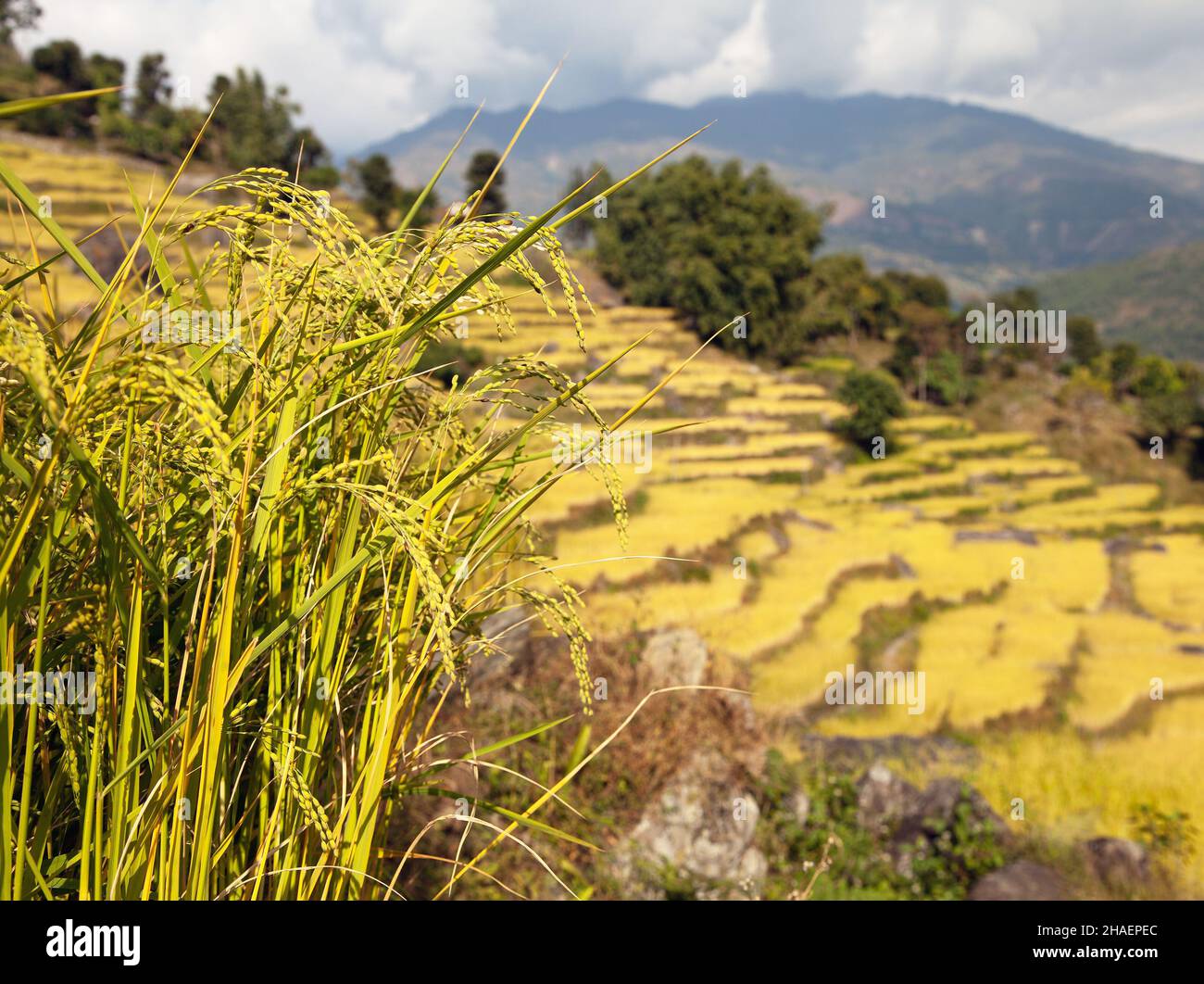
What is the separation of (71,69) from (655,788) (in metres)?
62.1

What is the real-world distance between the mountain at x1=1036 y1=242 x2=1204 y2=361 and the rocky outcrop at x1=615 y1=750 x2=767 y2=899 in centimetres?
14391

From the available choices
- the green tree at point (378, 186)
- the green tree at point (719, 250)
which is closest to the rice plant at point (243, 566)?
the green tree at point (719, 250)

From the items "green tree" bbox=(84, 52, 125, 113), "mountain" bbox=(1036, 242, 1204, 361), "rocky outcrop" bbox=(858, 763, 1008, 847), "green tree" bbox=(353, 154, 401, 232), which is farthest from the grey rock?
"mountain" bbox=(1036, 242, 1204, 361)

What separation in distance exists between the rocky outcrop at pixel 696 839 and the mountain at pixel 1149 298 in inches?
5666

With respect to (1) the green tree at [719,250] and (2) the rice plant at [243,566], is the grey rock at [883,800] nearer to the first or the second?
(2) the rice plant at [243,566]

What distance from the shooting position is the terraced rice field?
35.0ft

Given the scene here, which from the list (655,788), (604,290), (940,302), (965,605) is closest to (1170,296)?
(940,302)

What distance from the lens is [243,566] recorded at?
2.98 ft

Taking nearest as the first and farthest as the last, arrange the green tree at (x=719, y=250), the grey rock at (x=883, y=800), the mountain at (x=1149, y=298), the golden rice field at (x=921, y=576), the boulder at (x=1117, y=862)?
the boulder at (x=1117, y=862) → the grey rock at (x=883, y=800) → the golden rice field at (x=921, y=576) → the green tree at (x=719, y=250) → the mountain at (x=1149, y=298)

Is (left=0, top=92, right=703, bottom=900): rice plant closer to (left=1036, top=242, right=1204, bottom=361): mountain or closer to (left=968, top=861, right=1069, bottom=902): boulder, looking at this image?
(left=968, top=861, right=1069, bottom=902): boulder

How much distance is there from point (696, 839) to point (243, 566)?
4200mm

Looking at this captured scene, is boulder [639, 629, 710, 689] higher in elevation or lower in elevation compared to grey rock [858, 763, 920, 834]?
higher

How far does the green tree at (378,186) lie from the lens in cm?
4275
